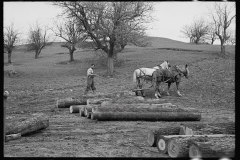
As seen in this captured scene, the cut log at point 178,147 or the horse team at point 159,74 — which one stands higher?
the horse team at point 159,74

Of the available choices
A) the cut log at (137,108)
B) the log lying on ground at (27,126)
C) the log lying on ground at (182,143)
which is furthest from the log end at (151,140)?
the cut log at (137,108)

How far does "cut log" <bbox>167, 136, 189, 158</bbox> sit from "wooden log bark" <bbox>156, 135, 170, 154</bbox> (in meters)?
0.20

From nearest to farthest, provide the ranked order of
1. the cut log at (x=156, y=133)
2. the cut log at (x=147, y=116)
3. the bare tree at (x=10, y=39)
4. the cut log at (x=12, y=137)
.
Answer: the cut log at (x=156, y=133) → the cut log at (x=12, y=137) → the cut log at (x=147, y=116) → the bare tree at (x=10, y=39)

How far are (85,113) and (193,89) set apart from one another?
1193cm

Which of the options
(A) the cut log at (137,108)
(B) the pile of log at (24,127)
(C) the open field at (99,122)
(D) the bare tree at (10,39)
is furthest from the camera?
(D) the bare tree at (10,39)

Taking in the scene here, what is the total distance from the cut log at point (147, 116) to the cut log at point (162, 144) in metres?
4.41

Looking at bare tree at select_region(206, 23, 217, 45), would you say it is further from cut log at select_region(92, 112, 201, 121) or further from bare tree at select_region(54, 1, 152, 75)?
cut log at select_region(92, 112, 201, 121)

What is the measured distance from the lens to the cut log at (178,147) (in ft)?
20.3

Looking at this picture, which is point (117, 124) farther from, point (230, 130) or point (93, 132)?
point (230, 130)

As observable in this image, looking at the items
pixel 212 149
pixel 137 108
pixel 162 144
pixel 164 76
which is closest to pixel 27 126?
pixel 162 144

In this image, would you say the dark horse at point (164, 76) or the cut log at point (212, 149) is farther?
the dark horse at point (164, 76)

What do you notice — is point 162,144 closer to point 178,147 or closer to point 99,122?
point 178,147

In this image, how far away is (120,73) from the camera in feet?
104

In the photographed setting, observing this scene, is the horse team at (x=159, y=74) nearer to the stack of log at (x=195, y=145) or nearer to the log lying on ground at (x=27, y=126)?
the log lying on ground at (x=27, y=126)
